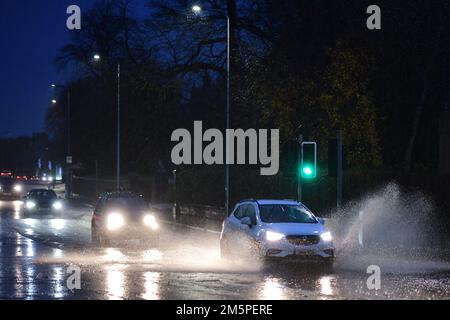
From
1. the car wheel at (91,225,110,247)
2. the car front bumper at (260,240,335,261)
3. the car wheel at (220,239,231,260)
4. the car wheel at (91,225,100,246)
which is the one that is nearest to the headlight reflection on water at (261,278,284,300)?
the car front bumper at (260,240,335,261)

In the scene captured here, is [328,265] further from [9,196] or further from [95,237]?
[9,196]

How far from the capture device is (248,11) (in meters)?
48.9

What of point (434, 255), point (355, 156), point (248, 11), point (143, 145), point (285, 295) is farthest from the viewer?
point (143, 145)

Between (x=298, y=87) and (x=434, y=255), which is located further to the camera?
(x=298, y=87)

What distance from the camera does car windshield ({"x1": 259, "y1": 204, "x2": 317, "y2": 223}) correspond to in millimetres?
21531

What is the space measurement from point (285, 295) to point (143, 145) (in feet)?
145

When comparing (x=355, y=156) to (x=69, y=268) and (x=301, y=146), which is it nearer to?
(x=301, y=146)

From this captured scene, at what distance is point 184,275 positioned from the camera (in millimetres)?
18609

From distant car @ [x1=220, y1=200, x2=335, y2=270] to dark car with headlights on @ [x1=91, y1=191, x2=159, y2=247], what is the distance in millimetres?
5638

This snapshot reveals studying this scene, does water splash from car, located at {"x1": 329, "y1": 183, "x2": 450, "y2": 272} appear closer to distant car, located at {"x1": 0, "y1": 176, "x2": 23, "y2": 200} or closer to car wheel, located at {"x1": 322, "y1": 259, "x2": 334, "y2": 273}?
car wheel, located at {"x1": 322, "y1": 259, "x2": 334, "y2": 273}

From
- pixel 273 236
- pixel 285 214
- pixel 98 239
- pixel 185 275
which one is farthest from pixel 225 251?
pixel 98 239

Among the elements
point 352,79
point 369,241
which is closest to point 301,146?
point 369,241

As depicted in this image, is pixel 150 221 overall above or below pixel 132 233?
above

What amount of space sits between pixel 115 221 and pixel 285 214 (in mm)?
7697
